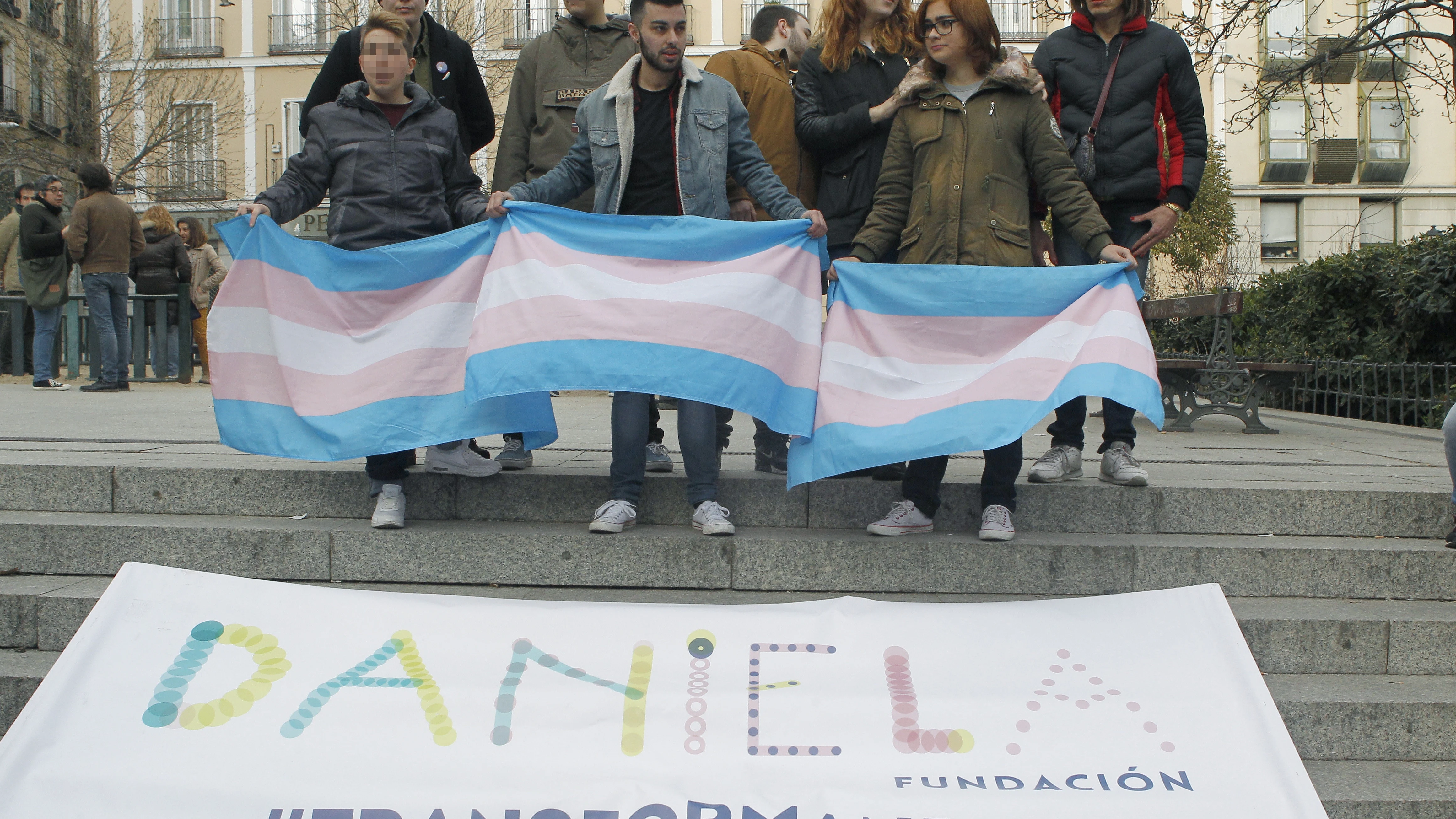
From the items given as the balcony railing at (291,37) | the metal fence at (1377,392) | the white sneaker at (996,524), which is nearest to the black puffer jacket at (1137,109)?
the white sneaker at (996,524)

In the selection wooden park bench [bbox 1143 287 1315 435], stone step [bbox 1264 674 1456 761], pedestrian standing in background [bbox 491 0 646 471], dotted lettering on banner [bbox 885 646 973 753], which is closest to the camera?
dotted lettering on banner [bbox 885 646 973 753]

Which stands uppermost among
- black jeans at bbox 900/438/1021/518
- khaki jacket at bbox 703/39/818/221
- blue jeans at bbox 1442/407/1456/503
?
khaki jacket at bbox 703/39/818/221

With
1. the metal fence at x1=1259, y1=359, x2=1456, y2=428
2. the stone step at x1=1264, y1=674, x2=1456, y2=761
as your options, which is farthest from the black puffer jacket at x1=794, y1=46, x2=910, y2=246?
the metal fence at x1=1259, y1=359, x2=1456, y2=428

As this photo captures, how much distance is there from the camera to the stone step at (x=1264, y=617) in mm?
3367

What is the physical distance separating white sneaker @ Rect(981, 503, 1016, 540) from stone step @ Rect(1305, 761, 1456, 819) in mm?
1123

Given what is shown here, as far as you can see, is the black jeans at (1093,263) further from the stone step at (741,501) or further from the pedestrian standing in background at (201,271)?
the pedestrian standing in background at (201,271)

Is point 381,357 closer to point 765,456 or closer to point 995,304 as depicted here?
point 765,456

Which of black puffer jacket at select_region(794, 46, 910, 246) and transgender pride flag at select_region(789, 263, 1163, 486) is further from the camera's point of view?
black puffer jacket at select_region(794, 46, 910, 246)

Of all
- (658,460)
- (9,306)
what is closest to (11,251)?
(9,306)

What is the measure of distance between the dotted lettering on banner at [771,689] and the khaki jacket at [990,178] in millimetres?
1659

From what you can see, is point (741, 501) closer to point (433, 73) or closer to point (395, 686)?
point (395, 686)

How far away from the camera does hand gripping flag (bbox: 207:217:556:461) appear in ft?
12.9

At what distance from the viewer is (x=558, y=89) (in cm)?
464

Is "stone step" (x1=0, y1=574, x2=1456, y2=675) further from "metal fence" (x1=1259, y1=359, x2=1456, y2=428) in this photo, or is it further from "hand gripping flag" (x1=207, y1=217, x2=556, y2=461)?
"metal fence" (x1=1259, y1=359, x2=1456, y2=428)
